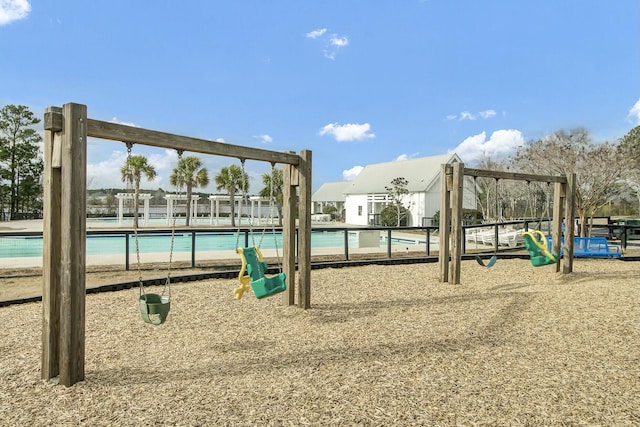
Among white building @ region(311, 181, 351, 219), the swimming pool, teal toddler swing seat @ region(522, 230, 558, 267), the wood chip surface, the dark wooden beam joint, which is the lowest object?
the wood chip surface

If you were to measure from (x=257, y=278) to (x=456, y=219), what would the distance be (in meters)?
3.94

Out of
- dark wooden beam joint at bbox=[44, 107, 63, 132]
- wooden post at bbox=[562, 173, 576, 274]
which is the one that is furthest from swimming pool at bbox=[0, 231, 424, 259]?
wooden post at bbox=[562, 173, 576, 274]

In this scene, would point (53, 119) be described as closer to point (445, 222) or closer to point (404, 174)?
point (445, 222)

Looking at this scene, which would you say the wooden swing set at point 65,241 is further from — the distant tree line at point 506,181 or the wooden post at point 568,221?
the wooden post at point 568,221

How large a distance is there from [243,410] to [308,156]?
350 centimetres

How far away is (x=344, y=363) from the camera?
375 cm

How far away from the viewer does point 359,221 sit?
33.5m

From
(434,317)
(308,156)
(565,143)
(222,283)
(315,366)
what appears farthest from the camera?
(565,143)

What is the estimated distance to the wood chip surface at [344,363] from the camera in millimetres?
2885

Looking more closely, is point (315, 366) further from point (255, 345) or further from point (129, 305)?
point (129, 305)

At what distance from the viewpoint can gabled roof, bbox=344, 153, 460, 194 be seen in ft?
94.6

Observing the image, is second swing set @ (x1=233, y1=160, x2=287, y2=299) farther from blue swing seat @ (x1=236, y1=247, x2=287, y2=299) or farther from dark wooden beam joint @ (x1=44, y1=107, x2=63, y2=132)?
dark wooden beam joint @ (x1=44, y1=107, x2=63, y2=132)

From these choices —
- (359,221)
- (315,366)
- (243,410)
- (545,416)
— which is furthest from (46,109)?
(359,221)

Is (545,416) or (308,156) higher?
(308,156)
